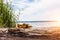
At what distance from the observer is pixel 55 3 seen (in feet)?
4.29

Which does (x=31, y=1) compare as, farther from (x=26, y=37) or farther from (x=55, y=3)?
(x=26, y=37)

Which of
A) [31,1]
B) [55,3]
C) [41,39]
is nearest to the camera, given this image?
[41,39]

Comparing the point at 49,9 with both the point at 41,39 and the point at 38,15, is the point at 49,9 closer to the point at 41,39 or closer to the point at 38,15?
the point at 38,15

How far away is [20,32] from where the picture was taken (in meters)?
0.96

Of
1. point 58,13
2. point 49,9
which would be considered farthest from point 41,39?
point 49,9

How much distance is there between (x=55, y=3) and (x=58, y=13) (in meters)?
0.15

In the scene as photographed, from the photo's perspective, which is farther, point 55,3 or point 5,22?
point 5,22

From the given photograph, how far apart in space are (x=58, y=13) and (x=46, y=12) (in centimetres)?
19

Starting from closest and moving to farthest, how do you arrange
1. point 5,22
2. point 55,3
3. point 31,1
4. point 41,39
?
point 41,39 → point 55,3 → point 31,1 → point 5,22

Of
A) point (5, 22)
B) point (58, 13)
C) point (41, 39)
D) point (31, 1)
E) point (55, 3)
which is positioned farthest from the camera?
point (5, 22)

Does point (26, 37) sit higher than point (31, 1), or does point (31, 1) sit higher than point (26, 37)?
point (31, 1)

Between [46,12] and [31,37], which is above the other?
[46,12]

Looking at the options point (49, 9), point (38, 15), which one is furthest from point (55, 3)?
point (38, 15)

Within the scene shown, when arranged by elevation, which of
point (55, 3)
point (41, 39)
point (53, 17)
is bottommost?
point (41, 39)
